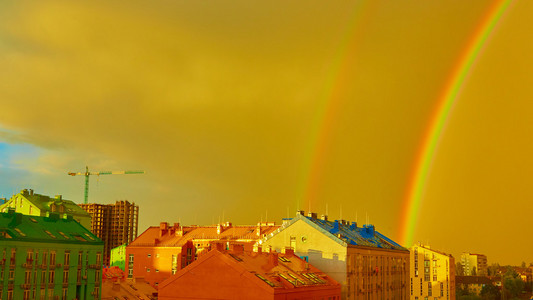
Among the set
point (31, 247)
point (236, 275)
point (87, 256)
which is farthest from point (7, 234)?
point (236, 275)

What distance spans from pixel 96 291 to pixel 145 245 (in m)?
28.9

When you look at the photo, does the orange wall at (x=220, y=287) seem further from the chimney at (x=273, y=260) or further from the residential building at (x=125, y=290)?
the residential building at (x=125, y=290)

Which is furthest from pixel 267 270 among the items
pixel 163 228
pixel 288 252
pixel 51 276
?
pixel 163 228

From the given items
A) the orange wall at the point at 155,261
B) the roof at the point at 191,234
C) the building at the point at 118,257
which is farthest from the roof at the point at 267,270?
the building at the point at 118,257

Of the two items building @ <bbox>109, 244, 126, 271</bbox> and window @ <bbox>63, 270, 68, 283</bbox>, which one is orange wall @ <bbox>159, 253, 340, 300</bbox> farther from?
building @ <bbox>109, 244, 126, 271</bbox>

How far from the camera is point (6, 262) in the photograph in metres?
64.6

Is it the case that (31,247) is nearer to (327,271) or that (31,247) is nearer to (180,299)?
(180,299)

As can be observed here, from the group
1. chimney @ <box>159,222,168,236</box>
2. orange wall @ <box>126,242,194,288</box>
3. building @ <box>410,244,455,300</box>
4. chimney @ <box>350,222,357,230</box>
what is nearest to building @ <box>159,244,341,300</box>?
chimney @ <box>350,222,357,230</box>

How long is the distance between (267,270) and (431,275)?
68.9 meters

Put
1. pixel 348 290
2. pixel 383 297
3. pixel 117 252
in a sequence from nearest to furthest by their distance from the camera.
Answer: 1. pixel 348 290
2. pixel 383 297
3. pixel 117 252

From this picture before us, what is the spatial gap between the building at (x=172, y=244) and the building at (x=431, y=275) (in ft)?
107

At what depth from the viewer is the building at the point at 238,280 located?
185 ft

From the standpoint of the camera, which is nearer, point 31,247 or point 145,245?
point 31,247

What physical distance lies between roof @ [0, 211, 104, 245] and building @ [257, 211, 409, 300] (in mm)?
25093
